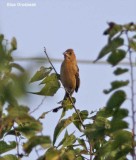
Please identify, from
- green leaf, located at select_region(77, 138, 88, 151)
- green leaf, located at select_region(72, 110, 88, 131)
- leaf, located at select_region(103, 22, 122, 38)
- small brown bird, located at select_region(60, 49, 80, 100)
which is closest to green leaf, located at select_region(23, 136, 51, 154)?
leaf, located at select_region(103, 22, 122, 38)

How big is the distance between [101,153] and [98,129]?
1.06 feet

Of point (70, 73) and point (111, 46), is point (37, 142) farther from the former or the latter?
point (70, 73)

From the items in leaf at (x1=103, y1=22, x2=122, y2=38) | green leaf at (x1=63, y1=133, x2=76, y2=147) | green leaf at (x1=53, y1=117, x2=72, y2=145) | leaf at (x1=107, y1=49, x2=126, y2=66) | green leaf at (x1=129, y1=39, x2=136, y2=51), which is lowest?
Answer: green leaf at (x1=63, y1=133, x2=76, y2=147)

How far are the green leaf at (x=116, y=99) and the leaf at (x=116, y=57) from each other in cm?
18

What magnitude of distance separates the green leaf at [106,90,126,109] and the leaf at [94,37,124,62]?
0.25 m

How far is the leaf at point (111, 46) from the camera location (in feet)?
4.70

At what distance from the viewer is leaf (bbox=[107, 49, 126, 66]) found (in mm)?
1588

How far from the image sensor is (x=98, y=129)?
187cm

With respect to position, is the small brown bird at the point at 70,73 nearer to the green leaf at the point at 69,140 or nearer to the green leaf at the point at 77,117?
the green leaf at the point at 77,117

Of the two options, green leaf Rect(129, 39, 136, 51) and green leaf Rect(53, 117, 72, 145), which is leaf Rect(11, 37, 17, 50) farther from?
green leaf Rect(53, 117, 72, 145)

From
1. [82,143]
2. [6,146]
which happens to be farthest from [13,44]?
[82,143]

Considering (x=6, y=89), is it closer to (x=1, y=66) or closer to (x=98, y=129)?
(x=1, y=66)

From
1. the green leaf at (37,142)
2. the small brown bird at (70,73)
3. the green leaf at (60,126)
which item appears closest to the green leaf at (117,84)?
the green leaf at (37,142)

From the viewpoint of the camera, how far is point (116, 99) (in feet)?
5.66
